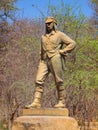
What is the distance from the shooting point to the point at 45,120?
35.3ft

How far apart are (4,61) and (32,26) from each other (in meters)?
10.5

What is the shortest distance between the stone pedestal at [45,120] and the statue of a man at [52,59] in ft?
1.03

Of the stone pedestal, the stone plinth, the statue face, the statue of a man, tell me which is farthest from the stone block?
the statue face

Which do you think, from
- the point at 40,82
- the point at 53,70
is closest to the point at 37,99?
the point at 40,82

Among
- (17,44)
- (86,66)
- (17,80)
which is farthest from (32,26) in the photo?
(86,66)

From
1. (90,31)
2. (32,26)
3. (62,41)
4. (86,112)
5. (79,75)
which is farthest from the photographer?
(32,26)

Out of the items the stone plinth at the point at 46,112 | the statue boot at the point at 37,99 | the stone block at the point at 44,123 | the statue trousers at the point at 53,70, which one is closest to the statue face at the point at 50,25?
the statue trousers at the point at 53,70

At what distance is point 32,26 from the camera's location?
126ft

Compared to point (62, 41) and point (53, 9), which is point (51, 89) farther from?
point (62, 41)

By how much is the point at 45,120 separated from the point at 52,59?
5.65ft

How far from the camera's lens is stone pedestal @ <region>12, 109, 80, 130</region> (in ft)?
35.3

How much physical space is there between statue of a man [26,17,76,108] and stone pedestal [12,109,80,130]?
32 cm

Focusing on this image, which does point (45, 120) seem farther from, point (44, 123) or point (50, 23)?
point (50, 23)

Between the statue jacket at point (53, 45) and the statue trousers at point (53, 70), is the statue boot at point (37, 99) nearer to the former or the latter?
the statue trousers at point (53, 70)
